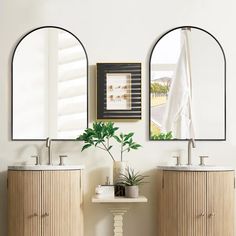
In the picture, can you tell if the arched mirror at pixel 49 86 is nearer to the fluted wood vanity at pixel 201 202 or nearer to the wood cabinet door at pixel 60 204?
the wood cabinet door at pixel 60 204

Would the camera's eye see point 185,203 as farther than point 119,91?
No

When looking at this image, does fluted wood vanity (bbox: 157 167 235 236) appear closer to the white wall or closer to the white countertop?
the white countertop

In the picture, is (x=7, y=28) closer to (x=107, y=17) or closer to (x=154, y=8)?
(x=107, y=17)

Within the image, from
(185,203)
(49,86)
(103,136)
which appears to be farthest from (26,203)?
(185,203)

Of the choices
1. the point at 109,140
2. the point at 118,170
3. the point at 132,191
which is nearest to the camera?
the point at 132,191

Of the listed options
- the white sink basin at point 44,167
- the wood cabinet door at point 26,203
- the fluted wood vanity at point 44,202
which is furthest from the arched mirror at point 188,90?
the wood cabinet door at point 26,203

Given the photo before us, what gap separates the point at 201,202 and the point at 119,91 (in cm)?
106

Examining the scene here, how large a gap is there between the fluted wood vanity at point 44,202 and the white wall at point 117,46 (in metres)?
0.38

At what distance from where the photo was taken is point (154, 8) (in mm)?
4227

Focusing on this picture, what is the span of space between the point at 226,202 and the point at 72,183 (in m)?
1.07

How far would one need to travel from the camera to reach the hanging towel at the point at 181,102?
418 centimetres

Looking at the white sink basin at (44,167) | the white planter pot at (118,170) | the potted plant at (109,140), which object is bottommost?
the white planter pot at (118,170)

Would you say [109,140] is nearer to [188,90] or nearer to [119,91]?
[119,91]

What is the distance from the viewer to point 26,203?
147 inches
